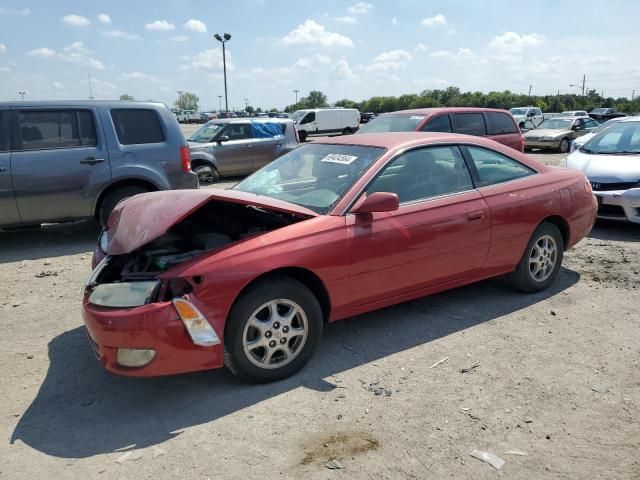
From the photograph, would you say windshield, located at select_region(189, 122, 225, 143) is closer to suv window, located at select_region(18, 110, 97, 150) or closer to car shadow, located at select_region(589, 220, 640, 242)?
suv window, located at select_region(18, 110, 97, 150)

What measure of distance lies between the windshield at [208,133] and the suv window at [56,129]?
6.33 metres

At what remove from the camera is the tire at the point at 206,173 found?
42.3 ft


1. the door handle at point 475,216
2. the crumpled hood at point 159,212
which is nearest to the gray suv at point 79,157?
the crumpled hood at point 159,212

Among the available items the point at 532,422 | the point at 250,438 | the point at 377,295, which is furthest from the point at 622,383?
the point at 250,438

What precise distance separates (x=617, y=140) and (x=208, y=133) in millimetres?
9269

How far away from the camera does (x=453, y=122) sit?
10125 millimetres

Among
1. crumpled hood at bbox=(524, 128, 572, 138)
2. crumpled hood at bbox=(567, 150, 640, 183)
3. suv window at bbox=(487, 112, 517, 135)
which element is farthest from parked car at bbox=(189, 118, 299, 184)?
crumpled hood at bbox=(524, 128, 572, 138)

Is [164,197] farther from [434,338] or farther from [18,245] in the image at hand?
[18,245]

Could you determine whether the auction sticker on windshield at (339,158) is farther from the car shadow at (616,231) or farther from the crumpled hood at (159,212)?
the car shadow at (616,231)

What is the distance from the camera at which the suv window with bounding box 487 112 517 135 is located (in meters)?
11.1

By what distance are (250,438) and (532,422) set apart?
5.31 feet

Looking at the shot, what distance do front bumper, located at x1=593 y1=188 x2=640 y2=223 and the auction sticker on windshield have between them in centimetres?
456

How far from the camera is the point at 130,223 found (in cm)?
355

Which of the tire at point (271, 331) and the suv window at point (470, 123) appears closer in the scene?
the tire at point (271, 331)
